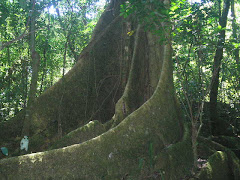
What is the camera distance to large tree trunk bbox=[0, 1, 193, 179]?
3.14m

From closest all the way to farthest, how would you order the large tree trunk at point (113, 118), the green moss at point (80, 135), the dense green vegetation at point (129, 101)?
the large tree trunk at point (113, 118), the dense green vegetation at point (129, 101), the green moss at point (80, 135)

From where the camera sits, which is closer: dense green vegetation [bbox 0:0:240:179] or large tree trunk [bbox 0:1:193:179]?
large tree trunk [bbox 0:1:193:179]

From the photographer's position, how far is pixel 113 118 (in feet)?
16.2

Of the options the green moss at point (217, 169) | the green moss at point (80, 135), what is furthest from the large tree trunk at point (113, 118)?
the green moss at point (217, 169)

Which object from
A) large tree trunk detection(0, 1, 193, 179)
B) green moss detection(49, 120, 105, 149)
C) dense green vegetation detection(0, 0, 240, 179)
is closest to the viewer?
large tree trunk detection(0, 1, 193, 179)

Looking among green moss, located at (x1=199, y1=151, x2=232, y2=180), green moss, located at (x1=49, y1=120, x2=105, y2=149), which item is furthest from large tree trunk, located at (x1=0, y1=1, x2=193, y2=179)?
green moss, located at (x1=199, y1=151, x2=232, y2=180)

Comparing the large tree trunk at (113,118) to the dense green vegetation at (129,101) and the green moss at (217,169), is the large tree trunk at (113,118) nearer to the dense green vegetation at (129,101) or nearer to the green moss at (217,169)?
the dense green vegetation at (129,101)

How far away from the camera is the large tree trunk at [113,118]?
3.14 metres

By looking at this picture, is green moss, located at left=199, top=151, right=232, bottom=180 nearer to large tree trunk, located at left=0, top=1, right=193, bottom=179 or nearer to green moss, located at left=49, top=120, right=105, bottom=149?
large tree trunk, located at left=0, top=1, right=193, bottom=179

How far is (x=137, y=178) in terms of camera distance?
11.7ft

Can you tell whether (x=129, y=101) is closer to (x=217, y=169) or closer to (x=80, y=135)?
(x=80, y=135)

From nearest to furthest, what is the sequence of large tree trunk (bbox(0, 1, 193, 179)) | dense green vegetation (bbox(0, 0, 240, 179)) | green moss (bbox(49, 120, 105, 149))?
large tree trunk (bbox(0, 1, 193, 179))
dense green vegetation (bbox(0, 0, 240, 179))
green moss (bbox(49, 120, 105, 149))

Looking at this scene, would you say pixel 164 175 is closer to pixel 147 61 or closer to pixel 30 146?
pixel 30 146

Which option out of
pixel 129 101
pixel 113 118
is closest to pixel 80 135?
pixel 113 118
